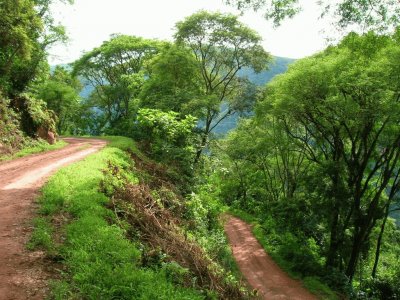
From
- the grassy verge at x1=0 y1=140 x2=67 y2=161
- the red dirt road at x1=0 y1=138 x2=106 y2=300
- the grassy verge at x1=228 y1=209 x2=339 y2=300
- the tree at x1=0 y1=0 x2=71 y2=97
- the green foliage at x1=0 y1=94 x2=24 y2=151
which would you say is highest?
the tree at x1=0 y1=0 x2=71 y2=97

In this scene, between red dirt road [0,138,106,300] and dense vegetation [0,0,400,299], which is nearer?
red dirt road [0,138,106,300]

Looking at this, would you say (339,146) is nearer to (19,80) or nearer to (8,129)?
(8,129)

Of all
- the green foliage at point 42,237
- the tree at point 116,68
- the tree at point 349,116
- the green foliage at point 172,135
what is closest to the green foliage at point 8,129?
the green foliage at point 172,135

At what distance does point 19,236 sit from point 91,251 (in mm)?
1734

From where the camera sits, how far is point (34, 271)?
612 centimetres

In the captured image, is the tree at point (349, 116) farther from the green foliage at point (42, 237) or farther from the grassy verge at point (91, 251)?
the green foliage at point (42, 237)

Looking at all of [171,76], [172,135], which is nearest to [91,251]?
[172,135]

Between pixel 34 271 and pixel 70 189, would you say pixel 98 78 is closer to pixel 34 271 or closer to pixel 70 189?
pixel 70 189

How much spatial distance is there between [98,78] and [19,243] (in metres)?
41.6

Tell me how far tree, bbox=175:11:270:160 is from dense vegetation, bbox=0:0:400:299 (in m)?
0.11

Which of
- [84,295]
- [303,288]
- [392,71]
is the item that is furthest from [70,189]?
[392,71]

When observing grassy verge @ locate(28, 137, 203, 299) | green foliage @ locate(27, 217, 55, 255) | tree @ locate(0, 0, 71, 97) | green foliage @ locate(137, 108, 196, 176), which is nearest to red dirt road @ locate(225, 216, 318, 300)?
grassy verge @ locate(28, 137, 203, 299)

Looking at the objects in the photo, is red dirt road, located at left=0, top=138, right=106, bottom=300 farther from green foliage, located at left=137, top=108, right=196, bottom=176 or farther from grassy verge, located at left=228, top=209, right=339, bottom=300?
grassy verge, located at left=228, top=209, right=339, bottom=300

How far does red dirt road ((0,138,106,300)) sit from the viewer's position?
563 cm
